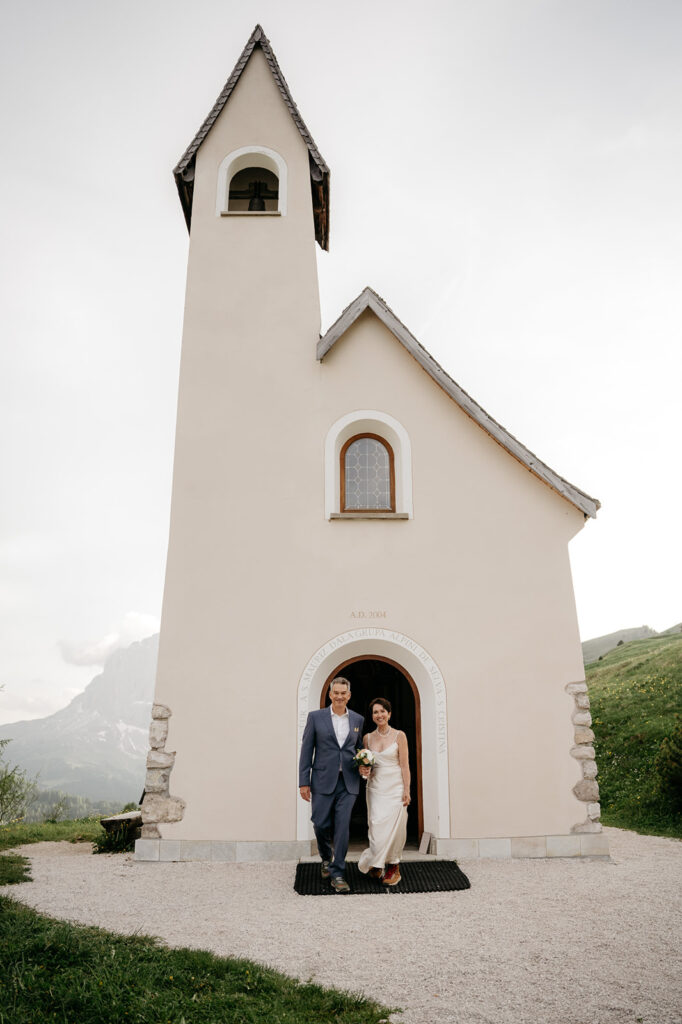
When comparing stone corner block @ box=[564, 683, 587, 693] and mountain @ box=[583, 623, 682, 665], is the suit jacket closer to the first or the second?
stone corner block @ box=[564, 683, 587, 693]

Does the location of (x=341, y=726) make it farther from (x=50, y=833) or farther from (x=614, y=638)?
(x=614, y=638)

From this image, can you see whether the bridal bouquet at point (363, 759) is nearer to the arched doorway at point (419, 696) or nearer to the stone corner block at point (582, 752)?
the arched doorway at point (419, 696)

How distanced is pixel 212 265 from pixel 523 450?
18.5 feet

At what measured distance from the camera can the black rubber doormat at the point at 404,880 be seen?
651 centimetres

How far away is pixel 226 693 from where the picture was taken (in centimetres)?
852

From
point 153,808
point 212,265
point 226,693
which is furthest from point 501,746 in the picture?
point 212,265

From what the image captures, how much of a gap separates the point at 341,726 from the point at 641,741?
10.4 metres

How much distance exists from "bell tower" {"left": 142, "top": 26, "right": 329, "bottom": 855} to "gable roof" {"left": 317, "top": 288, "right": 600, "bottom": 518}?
57cm

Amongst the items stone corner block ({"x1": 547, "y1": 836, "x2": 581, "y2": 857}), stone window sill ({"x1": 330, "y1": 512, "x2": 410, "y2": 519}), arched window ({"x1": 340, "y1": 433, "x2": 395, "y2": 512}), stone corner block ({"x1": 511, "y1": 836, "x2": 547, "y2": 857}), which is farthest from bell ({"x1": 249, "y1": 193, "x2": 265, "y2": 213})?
stone corner block ({"x1": 547, "y1": 836, "x2": 581, "y2": 857})

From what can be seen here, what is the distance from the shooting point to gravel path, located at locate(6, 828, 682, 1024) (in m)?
3.84

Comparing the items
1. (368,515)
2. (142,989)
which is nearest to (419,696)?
(368,515)

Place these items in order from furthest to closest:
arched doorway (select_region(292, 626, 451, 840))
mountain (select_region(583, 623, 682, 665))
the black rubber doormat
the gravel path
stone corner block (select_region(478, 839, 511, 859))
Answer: mountain (select_region(583, 623, 682, 665))
arched doorway (select_region(292, 626, 451, 840))
stone corner block (select_region(478, 839, 511, 859))
the black rubber doormat
the gravel path

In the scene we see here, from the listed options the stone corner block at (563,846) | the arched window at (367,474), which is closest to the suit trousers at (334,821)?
the stone corner block at (563,846)

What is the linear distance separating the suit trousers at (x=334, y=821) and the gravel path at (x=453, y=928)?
1.45 feet
